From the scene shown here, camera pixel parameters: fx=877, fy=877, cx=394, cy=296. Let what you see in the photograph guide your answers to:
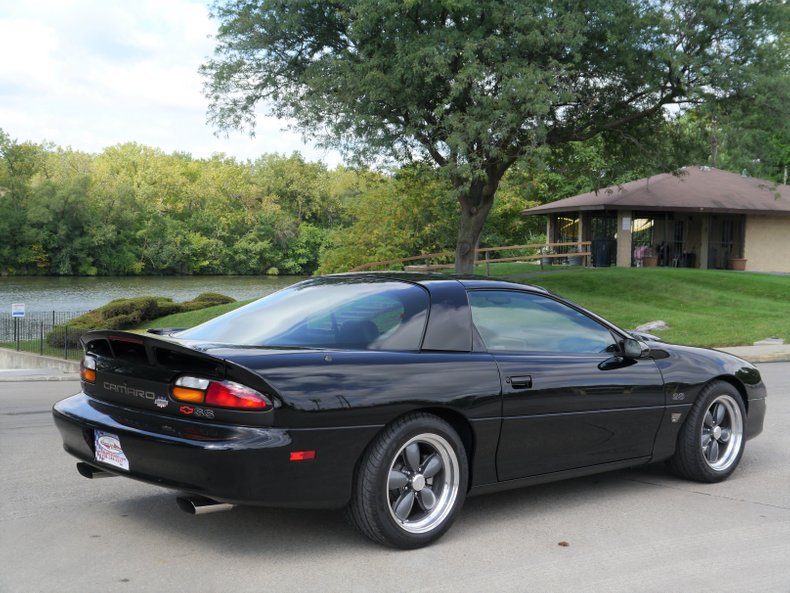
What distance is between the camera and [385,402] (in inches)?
180

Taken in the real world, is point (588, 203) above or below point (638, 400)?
above

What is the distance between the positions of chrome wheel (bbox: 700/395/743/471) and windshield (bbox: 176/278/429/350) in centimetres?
258

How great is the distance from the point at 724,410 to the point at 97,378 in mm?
4433

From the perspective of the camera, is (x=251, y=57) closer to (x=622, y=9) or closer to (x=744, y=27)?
(x=622, y=9)

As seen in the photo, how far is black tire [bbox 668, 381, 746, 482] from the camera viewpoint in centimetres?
623

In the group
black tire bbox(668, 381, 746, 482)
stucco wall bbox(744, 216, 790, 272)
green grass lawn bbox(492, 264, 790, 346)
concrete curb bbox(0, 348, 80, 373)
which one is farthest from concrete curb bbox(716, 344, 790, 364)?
stucco wall bbox(744, 216, 790, 272)

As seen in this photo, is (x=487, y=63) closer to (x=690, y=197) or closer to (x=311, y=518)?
(x=690, y=197)

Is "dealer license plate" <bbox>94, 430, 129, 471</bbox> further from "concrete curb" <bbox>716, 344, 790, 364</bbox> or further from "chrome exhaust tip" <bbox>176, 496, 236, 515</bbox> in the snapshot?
"concrete curb" <bbox>716, 344, 790, 364</bbox>

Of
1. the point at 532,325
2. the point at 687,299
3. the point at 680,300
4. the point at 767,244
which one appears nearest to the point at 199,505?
the point at 532,325

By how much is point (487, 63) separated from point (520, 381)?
21.5m

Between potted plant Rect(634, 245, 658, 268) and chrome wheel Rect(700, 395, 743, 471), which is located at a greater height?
potted plant Rect(634, 245, 658, 268)

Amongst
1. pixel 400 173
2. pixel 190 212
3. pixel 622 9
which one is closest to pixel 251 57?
pixel 400 173

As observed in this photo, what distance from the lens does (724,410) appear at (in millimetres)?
6520

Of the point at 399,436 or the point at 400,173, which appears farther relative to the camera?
the point at 400,173
